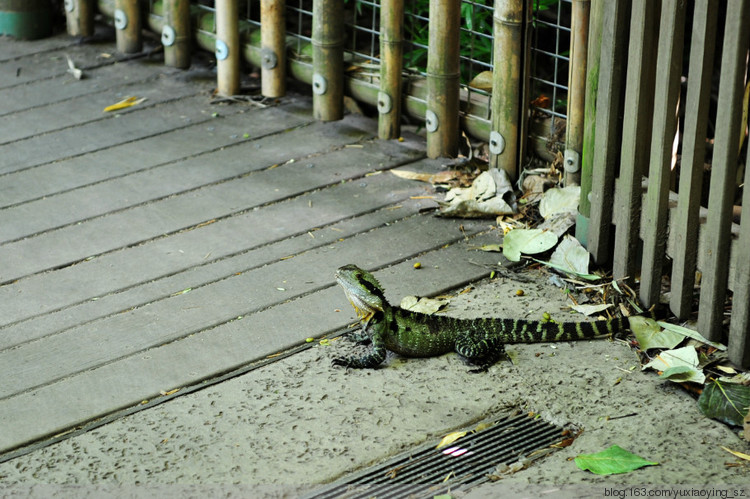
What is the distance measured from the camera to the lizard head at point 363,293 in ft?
13.3

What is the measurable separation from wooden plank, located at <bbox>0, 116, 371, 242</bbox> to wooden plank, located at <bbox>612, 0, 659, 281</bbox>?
2.12 metres

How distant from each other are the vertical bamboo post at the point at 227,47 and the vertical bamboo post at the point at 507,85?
6.06 feet

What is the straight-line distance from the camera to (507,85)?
5.18 meters

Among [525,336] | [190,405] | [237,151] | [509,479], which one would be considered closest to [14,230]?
[237,151]

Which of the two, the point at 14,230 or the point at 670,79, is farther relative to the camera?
the point at 14,230

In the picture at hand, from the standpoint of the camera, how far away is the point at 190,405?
374 cm

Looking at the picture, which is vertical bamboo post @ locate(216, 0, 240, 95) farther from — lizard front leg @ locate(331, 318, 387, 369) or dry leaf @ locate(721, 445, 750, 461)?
dry leaf @ locate(721, 445, 750, 461)

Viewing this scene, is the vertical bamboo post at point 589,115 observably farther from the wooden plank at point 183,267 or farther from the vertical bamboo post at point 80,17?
the vertical bamboo post at point 80,17

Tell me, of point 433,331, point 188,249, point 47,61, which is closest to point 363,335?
point 433,331

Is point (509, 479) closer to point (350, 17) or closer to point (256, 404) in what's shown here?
point (256, 404)

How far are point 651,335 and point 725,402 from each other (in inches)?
19.8

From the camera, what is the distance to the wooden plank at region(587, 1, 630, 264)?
418cm

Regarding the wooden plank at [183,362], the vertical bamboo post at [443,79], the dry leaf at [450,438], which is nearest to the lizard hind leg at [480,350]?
the dry leaf at [450,438]

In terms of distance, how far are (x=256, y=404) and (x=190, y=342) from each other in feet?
1.80
